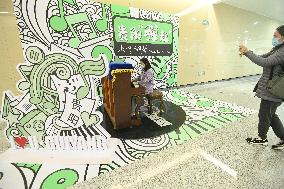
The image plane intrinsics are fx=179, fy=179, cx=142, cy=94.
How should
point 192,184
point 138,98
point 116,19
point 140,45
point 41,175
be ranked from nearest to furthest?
point 192,184 < point 41,175 < point 138,98 < point 116,19 < point 140,45

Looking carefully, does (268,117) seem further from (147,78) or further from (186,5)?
(186,5)

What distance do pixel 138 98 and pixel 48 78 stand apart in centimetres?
151

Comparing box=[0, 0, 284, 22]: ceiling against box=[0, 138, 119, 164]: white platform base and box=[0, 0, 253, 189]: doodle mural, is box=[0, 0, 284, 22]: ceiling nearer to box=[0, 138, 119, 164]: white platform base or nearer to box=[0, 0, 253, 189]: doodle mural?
box=[0, 0, 253, 189]: doodle mural

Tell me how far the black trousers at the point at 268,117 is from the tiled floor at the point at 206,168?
28 centimetres

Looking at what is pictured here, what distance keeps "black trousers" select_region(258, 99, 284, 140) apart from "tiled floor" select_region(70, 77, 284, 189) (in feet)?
0.91

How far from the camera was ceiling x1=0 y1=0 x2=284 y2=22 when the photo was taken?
15.6 feet

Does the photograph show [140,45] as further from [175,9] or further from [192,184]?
[192,184]

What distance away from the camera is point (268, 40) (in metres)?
9.76

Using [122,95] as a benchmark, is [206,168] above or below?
below

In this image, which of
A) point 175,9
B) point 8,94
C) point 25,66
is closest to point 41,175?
point 8,94

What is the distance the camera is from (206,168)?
7.04 feet

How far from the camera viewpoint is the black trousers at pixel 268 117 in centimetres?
229

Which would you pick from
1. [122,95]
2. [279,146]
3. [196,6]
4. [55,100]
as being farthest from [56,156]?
[196,6]

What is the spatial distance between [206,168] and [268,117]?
109 cm
